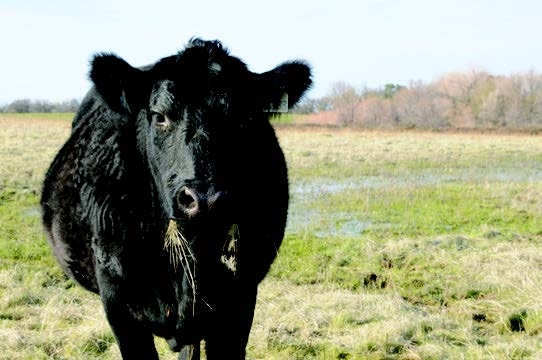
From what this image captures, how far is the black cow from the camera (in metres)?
3.22

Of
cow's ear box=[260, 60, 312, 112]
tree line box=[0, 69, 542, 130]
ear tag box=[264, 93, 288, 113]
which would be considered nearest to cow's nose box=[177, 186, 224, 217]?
cow's ear box=[260, 60, 312, 112]

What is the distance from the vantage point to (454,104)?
66.4 meters

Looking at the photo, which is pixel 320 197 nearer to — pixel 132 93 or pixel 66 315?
pixel 66 315

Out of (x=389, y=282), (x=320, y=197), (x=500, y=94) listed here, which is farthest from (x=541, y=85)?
(x=389, y=282)

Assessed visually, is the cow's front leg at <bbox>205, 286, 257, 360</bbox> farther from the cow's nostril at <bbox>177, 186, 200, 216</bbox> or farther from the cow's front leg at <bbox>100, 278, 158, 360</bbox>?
the cow's nostril at <bbox>177, 186, 200, 216</bbox>

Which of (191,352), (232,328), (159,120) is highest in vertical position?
(159,120)

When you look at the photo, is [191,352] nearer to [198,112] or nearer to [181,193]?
[181,193]

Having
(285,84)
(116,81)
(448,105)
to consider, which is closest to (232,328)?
(285,84)

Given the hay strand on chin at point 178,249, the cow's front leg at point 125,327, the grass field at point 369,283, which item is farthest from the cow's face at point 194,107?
the grass field at point 369,283

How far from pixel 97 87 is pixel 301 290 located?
4.20m

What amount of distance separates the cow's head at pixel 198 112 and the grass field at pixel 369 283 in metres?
2.41

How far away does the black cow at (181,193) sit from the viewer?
3.22 metres

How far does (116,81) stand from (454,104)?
66574mm

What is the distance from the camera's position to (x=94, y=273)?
13.5ft
